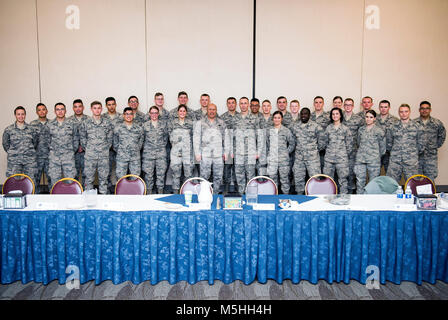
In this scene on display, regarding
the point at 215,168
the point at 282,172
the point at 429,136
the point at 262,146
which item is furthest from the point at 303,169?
the point at 429,136

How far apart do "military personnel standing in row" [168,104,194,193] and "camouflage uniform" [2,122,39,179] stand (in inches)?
91.5

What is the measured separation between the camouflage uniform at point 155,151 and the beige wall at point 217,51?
1369 mm

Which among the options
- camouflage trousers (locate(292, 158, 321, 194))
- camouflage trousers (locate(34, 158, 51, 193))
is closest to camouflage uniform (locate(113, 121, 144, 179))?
camouflage trousers (locate(34, 158, 51, 193))

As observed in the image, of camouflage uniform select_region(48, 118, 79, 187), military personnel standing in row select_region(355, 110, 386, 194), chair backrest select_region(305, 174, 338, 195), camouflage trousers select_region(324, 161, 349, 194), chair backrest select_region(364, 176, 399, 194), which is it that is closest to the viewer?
chair backrest select_region(364, 176, 399, 194)

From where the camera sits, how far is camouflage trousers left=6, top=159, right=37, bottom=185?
509cm

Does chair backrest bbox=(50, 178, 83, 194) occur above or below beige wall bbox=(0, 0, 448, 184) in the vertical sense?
below

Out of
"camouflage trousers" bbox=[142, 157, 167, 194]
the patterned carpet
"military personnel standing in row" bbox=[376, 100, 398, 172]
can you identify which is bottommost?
the patterned carpet

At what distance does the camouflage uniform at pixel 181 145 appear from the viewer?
5.28 metres

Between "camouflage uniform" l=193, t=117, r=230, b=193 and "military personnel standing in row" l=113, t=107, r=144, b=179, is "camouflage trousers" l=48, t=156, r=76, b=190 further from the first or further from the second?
"camouflage uniform" l=193, t=117, r=230, b=193

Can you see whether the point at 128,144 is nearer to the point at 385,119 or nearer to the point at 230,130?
the point at 230,130

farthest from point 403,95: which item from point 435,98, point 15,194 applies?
point 15,194

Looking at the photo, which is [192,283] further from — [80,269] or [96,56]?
[96,56]

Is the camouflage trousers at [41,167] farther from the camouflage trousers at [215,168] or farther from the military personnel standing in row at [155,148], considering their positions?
the camouflage trousers at [215,168]

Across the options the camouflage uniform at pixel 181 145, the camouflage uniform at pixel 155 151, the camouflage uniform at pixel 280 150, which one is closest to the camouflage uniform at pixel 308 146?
the camouflage uniform at pixel 280 150
